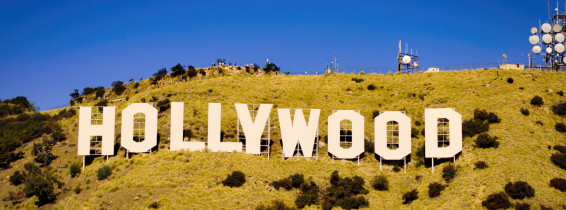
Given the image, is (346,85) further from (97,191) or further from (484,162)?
(97,191)

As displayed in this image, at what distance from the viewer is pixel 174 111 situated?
5747 cm

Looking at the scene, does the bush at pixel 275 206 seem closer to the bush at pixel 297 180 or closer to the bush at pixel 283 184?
the bush at pixel 283 184

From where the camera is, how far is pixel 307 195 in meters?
51.5

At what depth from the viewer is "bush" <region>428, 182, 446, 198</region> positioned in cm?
5084

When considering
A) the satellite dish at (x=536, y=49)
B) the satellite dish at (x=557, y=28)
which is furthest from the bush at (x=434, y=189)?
the satellite dish at (x=557, y=28)

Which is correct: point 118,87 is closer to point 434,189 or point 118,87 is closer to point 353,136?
point 353,136

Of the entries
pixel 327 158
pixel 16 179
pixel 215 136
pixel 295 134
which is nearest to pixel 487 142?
pixel 327 158

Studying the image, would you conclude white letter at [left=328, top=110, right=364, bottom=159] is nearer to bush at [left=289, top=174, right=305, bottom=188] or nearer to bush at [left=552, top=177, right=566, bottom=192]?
bush at [left=289, top=174, right=305, bottom=188]

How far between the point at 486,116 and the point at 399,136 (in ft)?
37.9

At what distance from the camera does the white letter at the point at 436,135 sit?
55438mm

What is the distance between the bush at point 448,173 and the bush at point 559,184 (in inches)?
341

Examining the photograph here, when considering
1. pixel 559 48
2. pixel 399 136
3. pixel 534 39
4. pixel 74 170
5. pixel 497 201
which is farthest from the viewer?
pixel 534 39

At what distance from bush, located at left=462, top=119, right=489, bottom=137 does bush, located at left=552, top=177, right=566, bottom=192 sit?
991 centimetres

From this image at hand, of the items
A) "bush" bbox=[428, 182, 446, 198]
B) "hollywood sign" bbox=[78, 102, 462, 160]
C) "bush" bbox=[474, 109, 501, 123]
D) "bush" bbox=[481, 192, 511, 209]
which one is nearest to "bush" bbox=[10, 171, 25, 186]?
"hollywood sign" bbox=[78, 102, 462, 160]
